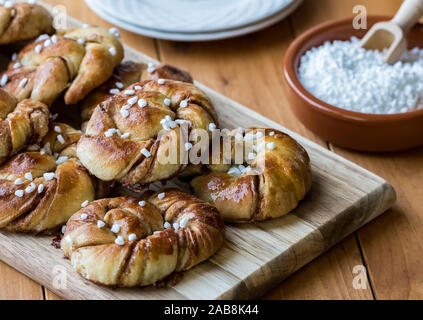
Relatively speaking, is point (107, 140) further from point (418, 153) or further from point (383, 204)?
point (418, 153)

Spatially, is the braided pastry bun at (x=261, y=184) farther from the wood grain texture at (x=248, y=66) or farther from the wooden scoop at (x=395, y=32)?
the wooden scoop at (x=395, y=32)

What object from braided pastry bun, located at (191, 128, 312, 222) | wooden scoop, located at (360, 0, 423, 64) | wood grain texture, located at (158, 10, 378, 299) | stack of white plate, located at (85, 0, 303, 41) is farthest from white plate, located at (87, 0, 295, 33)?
braided pastry bun, located at (191, 128, 312, 222)

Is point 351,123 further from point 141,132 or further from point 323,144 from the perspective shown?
point 141,132

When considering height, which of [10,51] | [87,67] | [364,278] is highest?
[87,67]

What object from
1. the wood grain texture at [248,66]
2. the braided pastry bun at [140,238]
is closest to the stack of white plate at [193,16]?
the wood grain texture at [248,66]

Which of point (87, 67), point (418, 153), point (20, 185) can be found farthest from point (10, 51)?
point (418, 153)
